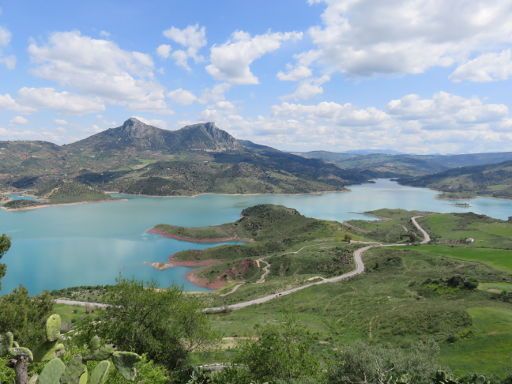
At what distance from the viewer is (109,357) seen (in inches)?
295

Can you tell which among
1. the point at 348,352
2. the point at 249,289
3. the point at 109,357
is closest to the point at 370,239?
the point at 249,289

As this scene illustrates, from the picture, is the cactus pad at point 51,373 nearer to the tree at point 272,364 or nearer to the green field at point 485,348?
the tree at point 272,364

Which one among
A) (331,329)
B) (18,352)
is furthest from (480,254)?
(18,352)

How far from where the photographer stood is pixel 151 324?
30828 mm

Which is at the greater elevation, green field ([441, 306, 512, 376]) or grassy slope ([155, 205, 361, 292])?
green field ([441, 306, 512, 376])

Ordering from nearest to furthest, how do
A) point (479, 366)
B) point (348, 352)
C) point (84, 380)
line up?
point (84, 380) → point (348, 352) → point (479, 366)

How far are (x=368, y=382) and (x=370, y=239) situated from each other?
453ft

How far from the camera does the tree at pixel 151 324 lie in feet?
96.9

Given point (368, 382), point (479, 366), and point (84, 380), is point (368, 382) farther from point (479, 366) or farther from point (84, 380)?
point (84, 380)

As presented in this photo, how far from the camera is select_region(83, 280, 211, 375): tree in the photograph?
96.9ft

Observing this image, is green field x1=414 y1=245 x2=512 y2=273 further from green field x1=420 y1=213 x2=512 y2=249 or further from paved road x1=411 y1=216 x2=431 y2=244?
paved road x1=411 y1=216 x2=431 y2=244

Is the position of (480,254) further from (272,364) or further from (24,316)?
(24,316)

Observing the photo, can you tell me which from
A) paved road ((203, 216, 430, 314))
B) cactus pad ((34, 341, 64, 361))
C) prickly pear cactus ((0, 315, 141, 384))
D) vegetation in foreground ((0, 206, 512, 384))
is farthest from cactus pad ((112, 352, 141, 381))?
paved road ((203, 216, 430, 314))

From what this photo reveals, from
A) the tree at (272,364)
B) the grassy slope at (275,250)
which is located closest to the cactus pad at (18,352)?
the tree at (272,364)
